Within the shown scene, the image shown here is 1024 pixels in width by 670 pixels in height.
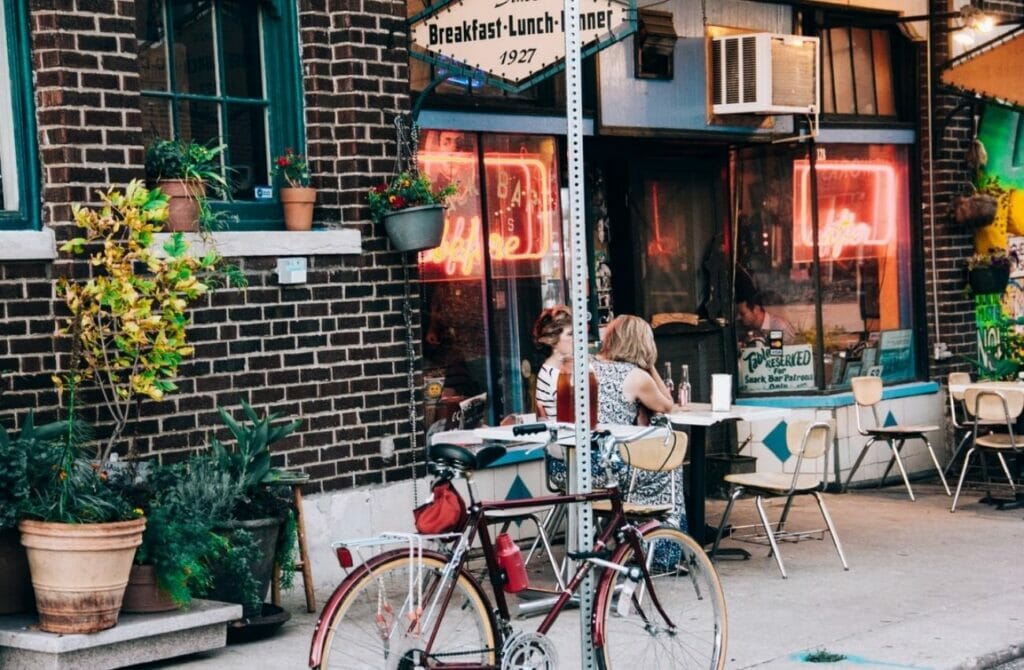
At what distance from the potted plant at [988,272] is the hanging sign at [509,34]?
18.9ft

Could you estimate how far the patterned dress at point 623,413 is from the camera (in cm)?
900

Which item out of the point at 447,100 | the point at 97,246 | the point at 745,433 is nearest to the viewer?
the point at 97,246

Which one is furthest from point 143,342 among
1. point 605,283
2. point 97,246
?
point 605,283

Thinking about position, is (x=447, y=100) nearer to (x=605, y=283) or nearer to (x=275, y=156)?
(x=275, y=156)

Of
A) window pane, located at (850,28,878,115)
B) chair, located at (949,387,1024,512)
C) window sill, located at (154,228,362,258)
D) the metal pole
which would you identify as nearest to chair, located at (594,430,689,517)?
window sill, located at (154,228,362,258)

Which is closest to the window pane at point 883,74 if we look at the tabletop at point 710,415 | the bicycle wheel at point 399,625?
the tabletop at point 710,415

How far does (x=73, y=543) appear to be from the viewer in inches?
257

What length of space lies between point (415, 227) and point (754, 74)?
3.78 meters

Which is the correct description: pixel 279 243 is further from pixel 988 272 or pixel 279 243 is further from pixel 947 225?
pixel 988 272

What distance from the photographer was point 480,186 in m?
10.2

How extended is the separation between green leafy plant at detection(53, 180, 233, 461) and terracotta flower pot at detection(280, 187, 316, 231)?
119cm

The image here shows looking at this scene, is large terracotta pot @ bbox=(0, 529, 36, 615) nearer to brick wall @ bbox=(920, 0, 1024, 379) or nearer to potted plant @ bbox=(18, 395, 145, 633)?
potted plant @ bbox=(18, 395, 145, 633)

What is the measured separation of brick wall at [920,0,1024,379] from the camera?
13234 millimetres

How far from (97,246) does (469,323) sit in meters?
3.14
